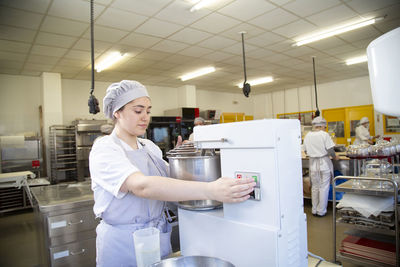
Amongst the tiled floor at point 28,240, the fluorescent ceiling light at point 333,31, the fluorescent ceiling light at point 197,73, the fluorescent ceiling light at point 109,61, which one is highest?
the fluorescent ceiling light at point 333,31

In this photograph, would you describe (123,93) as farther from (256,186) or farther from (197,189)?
(256,186)

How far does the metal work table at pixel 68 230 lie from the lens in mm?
2336

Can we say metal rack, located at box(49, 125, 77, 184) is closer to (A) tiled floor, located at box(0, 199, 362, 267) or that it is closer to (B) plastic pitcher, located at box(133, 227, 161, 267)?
(A) tiled floor, located at box(0, 199, 362, 267)

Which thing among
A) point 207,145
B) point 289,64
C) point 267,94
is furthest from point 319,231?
point 267,94

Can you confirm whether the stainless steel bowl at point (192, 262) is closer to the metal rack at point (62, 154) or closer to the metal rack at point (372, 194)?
the metal rack at point (372, 194)

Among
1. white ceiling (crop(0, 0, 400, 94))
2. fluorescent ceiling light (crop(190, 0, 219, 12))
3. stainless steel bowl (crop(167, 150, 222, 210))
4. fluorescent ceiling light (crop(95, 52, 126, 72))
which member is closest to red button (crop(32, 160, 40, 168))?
white ceiling (crop(0, 0, 400, 94))

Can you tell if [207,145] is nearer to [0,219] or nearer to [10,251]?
[10,251]

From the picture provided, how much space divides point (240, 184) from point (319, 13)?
3642 millimetres

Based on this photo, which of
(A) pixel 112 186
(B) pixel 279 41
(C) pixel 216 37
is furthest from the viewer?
(B) pixel 279 41

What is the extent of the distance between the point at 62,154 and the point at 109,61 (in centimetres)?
237

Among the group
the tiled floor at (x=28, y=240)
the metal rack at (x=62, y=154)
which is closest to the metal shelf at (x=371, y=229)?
the tiled floor at (x=28, y=240)

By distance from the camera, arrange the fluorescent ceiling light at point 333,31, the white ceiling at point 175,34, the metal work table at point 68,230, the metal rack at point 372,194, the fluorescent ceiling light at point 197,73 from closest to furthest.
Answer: the metal rack at point 372,194
the metal work table at point 68,230
the white ceiling at point 175,34
the fluorescent ceiling light at point 333,31
the fluorescent ceiling light at point 197,73

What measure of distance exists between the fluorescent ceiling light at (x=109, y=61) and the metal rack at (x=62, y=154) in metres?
1.47

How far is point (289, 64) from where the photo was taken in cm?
605
